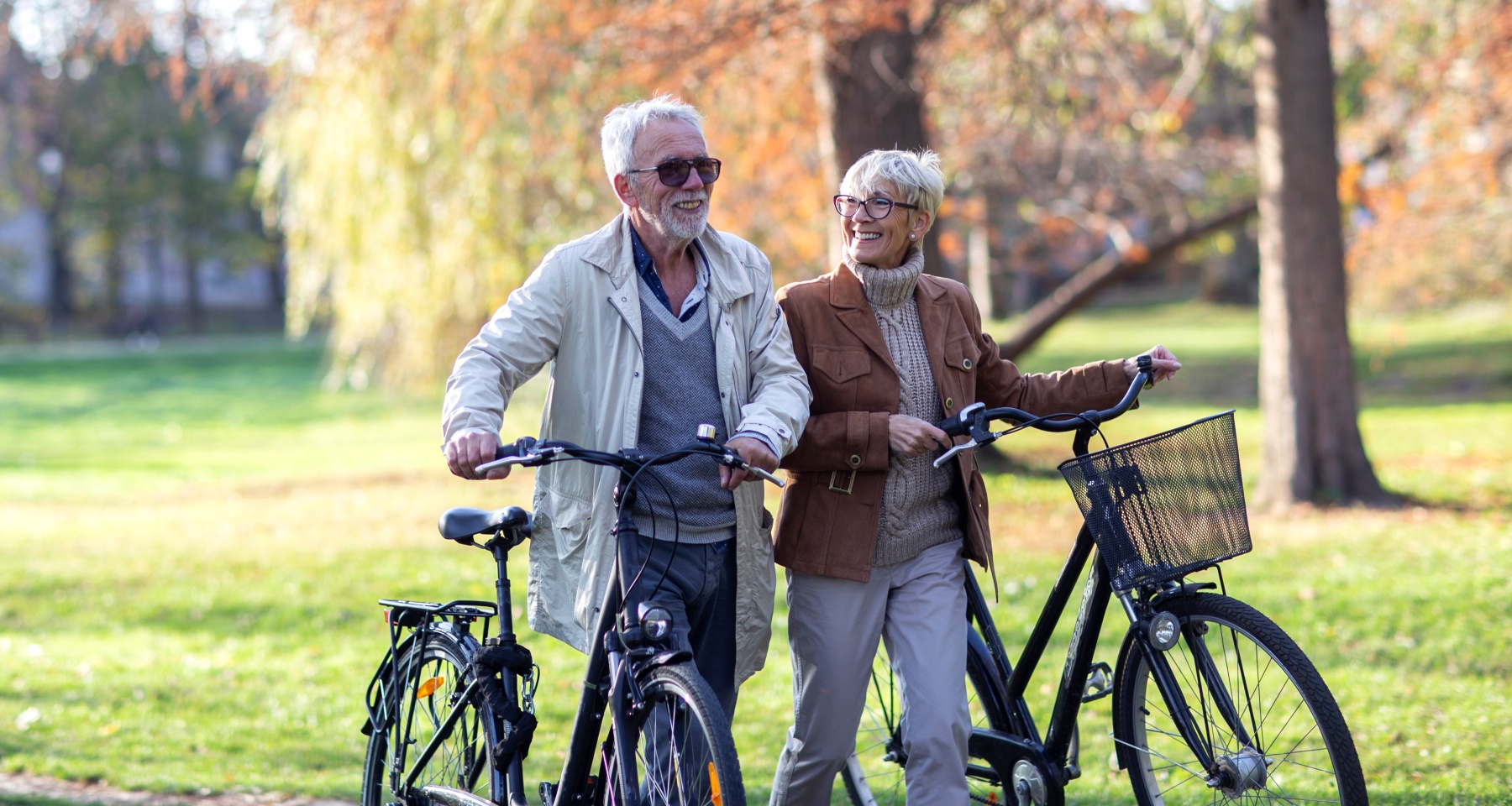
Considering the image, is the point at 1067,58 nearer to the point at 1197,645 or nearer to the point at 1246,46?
the point at 1246,46

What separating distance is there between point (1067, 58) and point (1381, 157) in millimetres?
6660

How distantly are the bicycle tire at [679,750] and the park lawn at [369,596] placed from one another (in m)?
1.95

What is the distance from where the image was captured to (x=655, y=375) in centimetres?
359

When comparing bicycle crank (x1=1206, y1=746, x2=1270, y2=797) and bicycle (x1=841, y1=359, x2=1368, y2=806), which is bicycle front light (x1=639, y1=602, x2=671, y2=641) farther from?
bicycle crank (x1=1206, y1=746, x2=1270, y2=797)

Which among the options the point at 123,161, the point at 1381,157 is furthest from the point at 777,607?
the point at 123,161

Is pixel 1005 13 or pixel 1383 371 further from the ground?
pixel 1005 13

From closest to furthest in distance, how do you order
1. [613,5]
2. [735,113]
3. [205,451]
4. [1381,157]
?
[613,5]
[735,113]
[1381,157]
[205,451]

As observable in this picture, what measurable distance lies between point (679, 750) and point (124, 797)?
3.17 metres

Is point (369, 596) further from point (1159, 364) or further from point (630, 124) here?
point (1159, 364)

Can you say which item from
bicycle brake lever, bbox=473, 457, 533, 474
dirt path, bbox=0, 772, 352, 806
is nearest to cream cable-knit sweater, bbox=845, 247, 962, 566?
bicycle brake lever, bbox=473, 457, 533, 474

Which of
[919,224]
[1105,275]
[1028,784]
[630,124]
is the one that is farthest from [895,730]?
[1105,275]

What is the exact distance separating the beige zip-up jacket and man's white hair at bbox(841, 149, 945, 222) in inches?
14.9

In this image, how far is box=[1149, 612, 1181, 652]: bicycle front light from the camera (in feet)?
11.4

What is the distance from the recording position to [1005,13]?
34.5 ft
